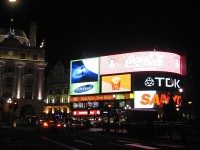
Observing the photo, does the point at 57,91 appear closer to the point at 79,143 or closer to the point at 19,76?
the point at 19,76

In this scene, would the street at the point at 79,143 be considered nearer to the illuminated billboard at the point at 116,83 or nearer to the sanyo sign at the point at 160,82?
the illuminated billboard at the point at 116,83

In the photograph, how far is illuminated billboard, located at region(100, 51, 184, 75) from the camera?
8506 centimetres

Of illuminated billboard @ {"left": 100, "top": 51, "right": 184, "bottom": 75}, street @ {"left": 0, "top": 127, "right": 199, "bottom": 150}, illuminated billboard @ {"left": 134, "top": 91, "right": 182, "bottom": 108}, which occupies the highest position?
illuminated billboard @ {"left": 100, "top": 51, "right": 184, "bottom": 75}

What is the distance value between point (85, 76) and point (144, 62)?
18.1 metres

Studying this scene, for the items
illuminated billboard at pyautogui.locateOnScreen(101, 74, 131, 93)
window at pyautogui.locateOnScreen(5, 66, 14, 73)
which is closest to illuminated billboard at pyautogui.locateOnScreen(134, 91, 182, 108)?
illuminated billboard at pyautogui.locateOnScreen(101, 74, 131, 93)

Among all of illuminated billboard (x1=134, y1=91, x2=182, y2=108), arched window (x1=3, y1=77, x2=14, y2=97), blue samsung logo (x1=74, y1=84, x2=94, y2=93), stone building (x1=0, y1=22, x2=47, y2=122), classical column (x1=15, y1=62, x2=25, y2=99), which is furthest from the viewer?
classical column (x1=15, y1=62, x2=25, y2=99)

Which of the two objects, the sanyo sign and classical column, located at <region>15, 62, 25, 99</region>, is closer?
the sanyo sign

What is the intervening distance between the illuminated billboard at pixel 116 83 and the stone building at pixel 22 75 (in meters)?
28.6

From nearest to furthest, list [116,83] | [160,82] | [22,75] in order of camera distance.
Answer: [160,82], [116,83], [22,75]

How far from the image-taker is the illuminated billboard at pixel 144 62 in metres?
85.1

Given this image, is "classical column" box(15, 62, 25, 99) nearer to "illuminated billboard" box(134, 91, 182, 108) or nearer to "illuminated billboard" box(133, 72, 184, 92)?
"illuminated billboard" box(133, 72, 184, 92)

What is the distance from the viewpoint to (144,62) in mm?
85125

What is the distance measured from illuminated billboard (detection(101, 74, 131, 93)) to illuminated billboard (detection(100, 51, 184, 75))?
4.57 ft

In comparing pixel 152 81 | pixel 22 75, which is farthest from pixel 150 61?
pixel 22 75
